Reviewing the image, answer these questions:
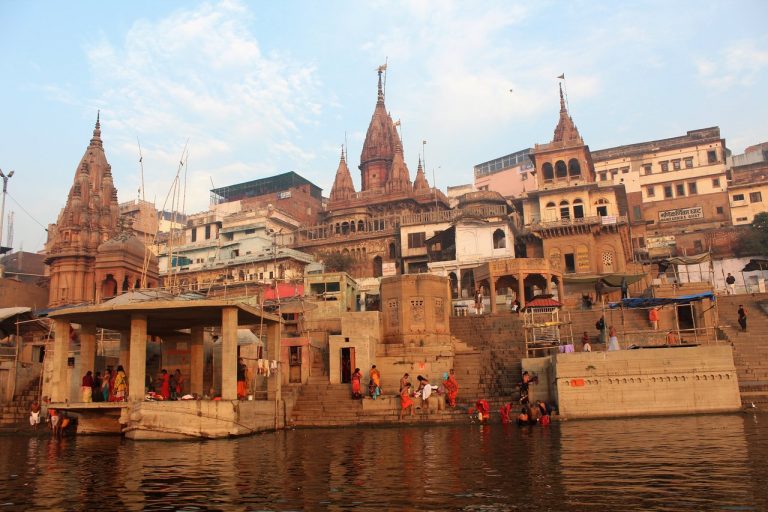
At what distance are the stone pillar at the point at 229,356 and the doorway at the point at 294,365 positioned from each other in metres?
5.68

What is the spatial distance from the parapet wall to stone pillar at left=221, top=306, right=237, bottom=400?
365 inches

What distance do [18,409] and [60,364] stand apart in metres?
5.13

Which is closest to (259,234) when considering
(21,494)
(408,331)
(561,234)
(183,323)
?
(561,234)

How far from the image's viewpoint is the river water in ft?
28.8

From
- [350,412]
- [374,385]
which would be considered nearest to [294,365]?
[374,385]

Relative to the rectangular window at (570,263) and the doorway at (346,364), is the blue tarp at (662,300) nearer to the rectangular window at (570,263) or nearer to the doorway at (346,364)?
the doorway at (346,364)

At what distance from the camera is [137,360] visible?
60.4ft

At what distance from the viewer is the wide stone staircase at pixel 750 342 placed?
69.0ft

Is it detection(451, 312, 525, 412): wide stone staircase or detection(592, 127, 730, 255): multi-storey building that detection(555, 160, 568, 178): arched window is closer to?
detection(592, 127, 730, 255): multi-storey building

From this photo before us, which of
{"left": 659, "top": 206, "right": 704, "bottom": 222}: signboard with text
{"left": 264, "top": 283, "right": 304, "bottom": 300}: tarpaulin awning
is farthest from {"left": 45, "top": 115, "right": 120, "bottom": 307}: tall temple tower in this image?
{"left": 659, "top": 206, "right": 704, "bottom": 222}: signboard with text

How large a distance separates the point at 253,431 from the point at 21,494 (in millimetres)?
8698

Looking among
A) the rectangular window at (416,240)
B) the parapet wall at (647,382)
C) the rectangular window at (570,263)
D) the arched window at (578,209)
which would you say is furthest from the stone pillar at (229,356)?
the rectangular window at (416,240)

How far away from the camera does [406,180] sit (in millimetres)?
63531

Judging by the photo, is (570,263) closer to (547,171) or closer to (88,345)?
(547,171)
